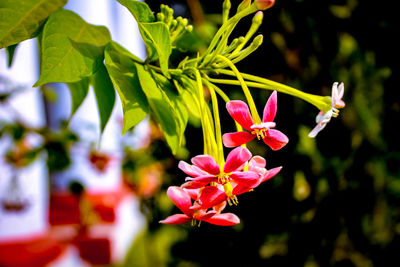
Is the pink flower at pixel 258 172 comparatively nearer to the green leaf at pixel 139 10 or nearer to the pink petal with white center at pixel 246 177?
the pink petal with white center at pixel 246 177

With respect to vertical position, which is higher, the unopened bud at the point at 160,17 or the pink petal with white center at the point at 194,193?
the unopened bud at the point at 160,17

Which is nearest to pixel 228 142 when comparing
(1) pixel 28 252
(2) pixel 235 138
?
(2) pixel 235 138

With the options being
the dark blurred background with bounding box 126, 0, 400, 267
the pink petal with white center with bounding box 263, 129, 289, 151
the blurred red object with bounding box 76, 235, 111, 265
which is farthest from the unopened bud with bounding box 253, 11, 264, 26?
the blurred red object with bounding box 76, 235, 111, 265

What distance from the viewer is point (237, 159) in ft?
1.25

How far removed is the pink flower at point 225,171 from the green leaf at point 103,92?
148mm

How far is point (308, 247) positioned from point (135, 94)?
0.98 metres

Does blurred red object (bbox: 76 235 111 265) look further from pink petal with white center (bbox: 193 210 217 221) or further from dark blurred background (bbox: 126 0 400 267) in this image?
pink petal with white center (bbox: 193 210 217 221)

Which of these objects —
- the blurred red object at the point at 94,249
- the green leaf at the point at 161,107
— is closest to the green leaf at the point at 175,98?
the green leaf at the point at 161,107

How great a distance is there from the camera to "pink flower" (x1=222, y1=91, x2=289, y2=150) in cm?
39

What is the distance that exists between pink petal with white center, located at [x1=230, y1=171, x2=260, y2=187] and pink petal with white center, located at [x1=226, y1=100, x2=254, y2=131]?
51mm

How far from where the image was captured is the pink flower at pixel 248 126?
387mm

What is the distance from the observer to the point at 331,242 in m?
1.23

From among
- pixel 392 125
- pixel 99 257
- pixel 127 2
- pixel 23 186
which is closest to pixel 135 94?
pixel 127 2

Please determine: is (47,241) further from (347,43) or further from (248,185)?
(248,185)
